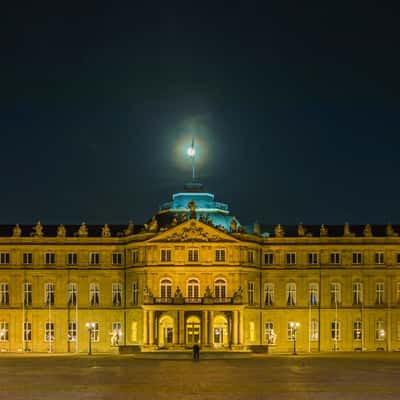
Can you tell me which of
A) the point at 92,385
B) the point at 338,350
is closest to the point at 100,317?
the point at 338,350

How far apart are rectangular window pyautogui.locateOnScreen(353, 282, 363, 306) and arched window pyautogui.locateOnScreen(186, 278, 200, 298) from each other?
19542mm

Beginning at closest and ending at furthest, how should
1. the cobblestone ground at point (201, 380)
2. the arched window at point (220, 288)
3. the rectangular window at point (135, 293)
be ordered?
the cobblestone ground at point (201, 380) → the arched window at point (220, 288) → the rectangular window at point (135, 293)

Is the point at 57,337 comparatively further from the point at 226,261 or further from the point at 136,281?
the point at 226,261

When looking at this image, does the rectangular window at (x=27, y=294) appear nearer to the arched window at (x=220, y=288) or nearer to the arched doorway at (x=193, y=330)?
the arched doorway at (x=193, y=330)

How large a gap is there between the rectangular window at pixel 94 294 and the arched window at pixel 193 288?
12.2 meters

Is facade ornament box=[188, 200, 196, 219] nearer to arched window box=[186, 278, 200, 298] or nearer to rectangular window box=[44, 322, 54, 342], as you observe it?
arched window box=[186, 278, 200, 298]

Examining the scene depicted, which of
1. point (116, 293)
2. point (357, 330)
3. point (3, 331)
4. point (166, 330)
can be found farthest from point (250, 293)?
point (3, 331)

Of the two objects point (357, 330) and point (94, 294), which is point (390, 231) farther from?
point (94, 294)

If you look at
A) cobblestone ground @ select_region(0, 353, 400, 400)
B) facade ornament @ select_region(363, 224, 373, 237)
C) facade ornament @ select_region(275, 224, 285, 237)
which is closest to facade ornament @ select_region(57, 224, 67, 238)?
facade ornament @ select_region(275, 224, 285, 237)

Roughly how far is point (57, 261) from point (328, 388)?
7568cm

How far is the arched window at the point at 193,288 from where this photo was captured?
128 m

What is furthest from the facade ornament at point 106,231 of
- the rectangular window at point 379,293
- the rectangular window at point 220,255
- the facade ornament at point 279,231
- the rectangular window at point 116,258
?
the rectangular window at point 379,293

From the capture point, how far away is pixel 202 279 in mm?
128125

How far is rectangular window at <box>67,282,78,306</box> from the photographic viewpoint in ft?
438
